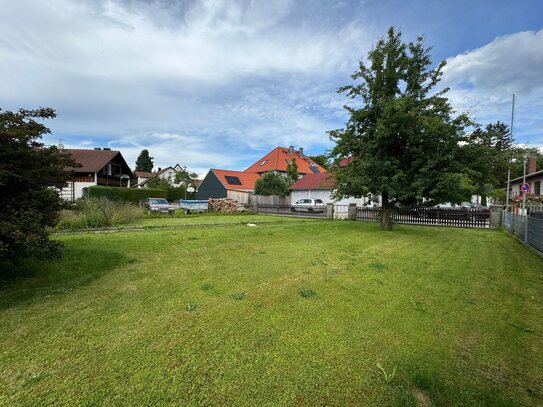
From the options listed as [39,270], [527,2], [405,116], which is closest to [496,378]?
[39,270]

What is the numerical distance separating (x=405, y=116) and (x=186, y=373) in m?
11.8

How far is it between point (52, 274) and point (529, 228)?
13.5 m

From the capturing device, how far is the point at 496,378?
2.59 meters

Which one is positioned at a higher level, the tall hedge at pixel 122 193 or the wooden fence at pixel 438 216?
the tall hedge at pixel 122 193

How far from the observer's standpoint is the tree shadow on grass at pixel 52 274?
169 inches

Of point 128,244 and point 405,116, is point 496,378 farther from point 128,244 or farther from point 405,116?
point 405,116

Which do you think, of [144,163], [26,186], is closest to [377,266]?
[26,186]

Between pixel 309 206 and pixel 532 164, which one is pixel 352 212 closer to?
pixel 309 206

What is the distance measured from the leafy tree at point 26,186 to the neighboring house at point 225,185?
3323 cm

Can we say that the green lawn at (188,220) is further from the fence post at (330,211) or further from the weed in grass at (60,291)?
the weed in grass at (60,291)

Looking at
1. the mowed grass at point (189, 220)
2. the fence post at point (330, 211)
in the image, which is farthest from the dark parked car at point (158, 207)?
the fence post at point (330, 211)

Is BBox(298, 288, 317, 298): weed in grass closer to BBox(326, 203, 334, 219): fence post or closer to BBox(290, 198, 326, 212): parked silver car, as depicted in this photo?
BBox(326, 203, 334, 219): fence post

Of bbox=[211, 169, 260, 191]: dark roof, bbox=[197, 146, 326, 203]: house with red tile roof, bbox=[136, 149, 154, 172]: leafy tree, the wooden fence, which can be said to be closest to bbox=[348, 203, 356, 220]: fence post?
the wooden fence

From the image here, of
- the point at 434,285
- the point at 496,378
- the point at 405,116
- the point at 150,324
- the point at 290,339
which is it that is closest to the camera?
the point at 496,378
